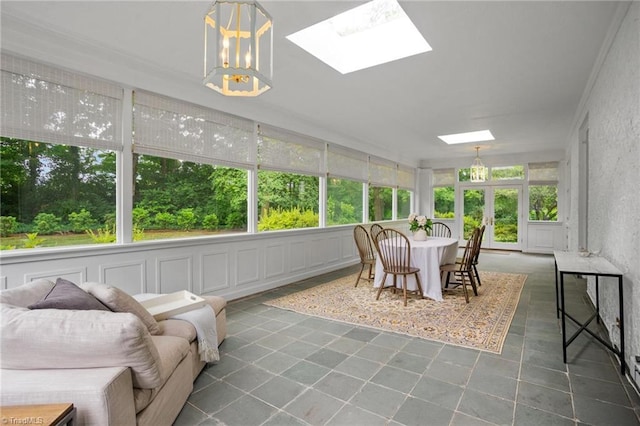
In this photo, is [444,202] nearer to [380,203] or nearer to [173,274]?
[380,203]

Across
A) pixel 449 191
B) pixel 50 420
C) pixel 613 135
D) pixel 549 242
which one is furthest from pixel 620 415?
pixel 449 191

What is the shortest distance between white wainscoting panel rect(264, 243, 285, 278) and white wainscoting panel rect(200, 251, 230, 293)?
2.40 feet

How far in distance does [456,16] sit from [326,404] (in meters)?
2.94

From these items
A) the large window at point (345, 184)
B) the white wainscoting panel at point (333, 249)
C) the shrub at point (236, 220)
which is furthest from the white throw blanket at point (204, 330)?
the large window at point (345, 184)

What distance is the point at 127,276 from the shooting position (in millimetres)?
3277

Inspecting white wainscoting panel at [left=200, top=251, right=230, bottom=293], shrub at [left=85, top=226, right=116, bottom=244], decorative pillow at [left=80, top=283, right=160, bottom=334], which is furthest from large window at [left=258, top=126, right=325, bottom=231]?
decorative pillow at [left=80, top=283, right=160, bottom=334]

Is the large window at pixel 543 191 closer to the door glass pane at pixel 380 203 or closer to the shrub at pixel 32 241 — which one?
the door glass pane at pixel 380 203

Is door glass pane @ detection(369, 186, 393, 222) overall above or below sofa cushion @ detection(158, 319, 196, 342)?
above

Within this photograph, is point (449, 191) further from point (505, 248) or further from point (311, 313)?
point (311, 313)

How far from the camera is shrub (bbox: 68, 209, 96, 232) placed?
3.07 metres

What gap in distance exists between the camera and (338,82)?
387 centimetres

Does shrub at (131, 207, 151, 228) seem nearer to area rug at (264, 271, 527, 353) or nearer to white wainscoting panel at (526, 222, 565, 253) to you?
area rug at (264, 271, 527, 353)

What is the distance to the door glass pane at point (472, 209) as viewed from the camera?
9445 millimetres

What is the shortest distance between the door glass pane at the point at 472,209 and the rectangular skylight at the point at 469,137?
2776 mm
